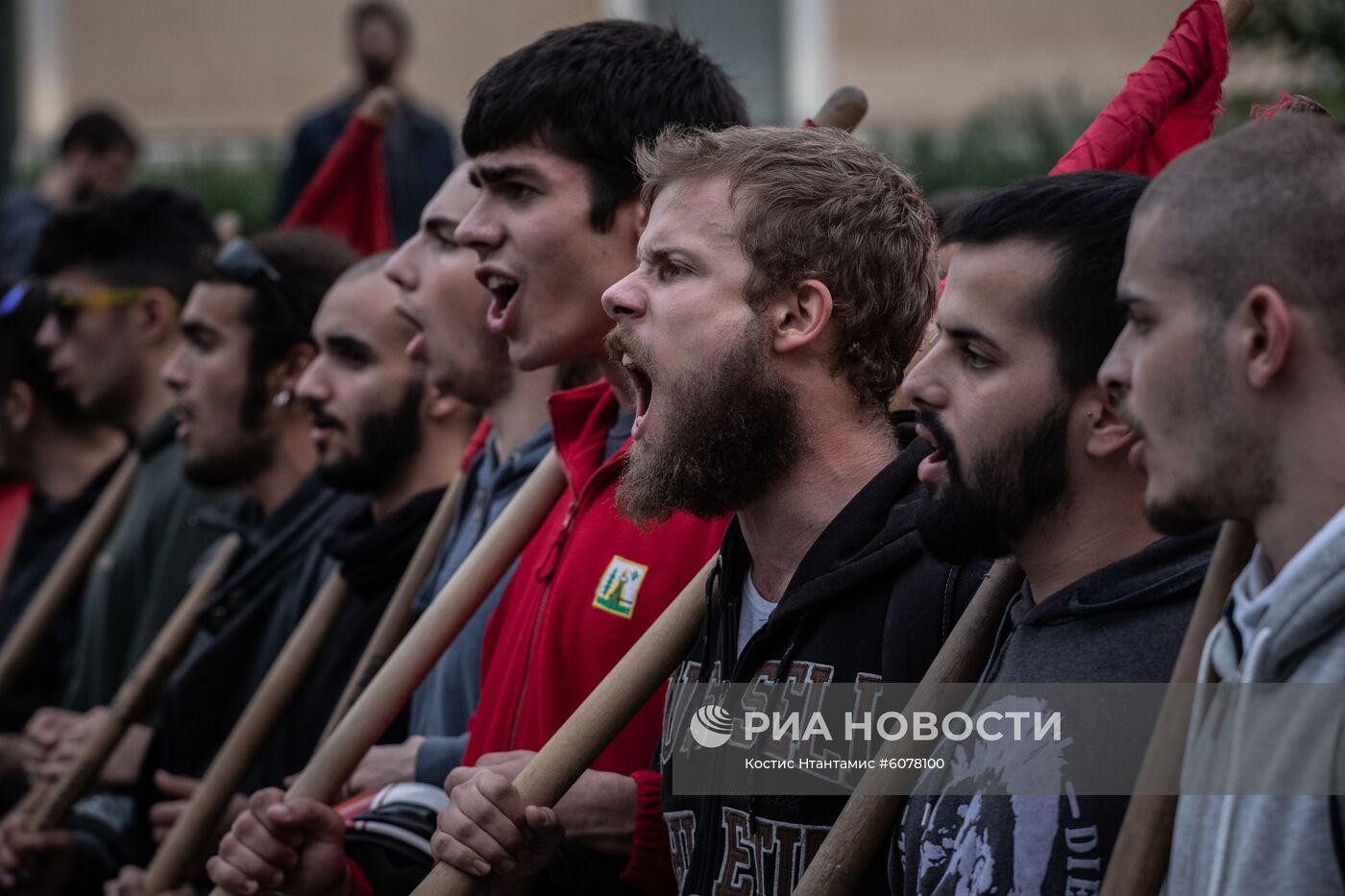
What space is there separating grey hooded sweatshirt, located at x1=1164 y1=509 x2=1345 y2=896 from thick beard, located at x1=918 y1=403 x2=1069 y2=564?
0.46 m

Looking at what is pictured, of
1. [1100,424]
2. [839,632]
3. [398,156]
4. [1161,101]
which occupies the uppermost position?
[398,156]

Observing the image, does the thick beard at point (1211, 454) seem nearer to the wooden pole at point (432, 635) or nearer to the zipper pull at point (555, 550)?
the zipper pull at point (555, 550)

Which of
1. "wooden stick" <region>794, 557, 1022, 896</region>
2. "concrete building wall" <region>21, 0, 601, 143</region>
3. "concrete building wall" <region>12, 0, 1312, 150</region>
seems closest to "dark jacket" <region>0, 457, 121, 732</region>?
"wooden stick" <region>794, 557, 1022, 896</region>

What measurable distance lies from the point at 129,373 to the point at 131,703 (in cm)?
170

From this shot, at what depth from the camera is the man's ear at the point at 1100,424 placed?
252 centimetres

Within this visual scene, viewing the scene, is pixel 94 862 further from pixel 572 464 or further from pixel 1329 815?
pixel 1329 815

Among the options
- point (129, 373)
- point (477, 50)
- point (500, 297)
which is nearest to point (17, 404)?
point (129, 373)

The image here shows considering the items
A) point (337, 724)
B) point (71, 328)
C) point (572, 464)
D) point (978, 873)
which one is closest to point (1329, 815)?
point (978, 873)

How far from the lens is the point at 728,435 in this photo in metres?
3.08

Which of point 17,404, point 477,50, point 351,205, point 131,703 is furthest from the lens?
point 477,50

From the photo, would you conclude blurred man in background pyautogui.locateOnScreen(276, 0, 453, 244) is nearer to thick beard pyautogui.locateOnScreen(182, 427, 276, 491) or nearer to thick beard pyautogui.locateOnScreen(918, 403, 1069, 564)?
thick beard pyautogui.locateOnScreen(182, 427, 276, 491)

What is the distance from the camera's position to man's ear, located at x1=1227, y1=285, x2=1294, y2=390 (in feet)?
6.80

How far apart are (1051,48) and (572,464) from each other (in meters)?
13.3

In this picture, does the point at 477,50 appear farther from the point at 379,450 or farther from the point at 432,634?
the point at 432,634
